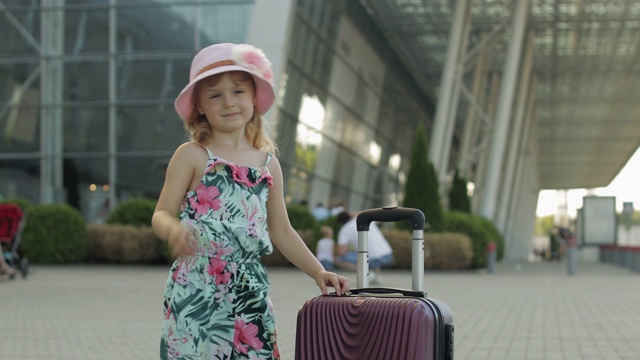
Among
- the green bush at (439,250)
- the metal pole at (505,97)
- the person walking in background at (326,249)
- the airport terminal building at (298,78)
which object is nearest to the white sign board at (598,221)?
the metal pole at (505,97)

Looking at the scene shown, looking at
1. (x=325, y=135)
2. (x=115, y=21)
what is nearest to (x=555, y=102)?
(x=325, y=135)

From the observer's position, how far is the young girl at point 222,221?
350cm

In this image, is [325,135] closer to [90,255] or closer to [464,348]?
[90,255]

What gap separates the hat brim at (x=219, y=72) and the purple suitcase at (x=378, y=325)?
0.55 metres

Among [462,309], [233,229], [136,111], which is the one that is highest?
[136,111]

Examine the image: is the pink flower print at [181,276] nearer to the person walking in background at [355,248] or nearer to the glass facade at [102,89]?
the person walking in background at [355,248]

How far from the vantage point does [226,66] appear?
3627 millimetres

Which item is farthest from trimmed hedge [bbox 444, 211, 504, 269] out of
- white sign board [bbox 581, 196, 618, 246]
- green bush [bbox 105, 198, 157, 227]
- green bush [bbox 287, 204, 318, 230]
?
white sign board [bbox 581, 196, 618, 246]

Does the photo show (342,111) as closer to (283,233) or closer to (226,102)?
(283,233)

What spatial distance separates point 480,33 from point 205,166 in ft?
154

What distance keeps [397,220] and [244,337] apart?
27.1 inches

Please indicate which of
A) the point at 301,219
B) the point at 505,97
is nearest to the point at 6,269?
the point at 301,219

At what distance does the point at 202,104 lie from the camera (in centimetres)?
375

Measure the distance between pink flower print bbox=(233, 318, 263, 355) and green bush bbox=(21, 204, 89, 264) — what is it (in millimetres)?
23844
